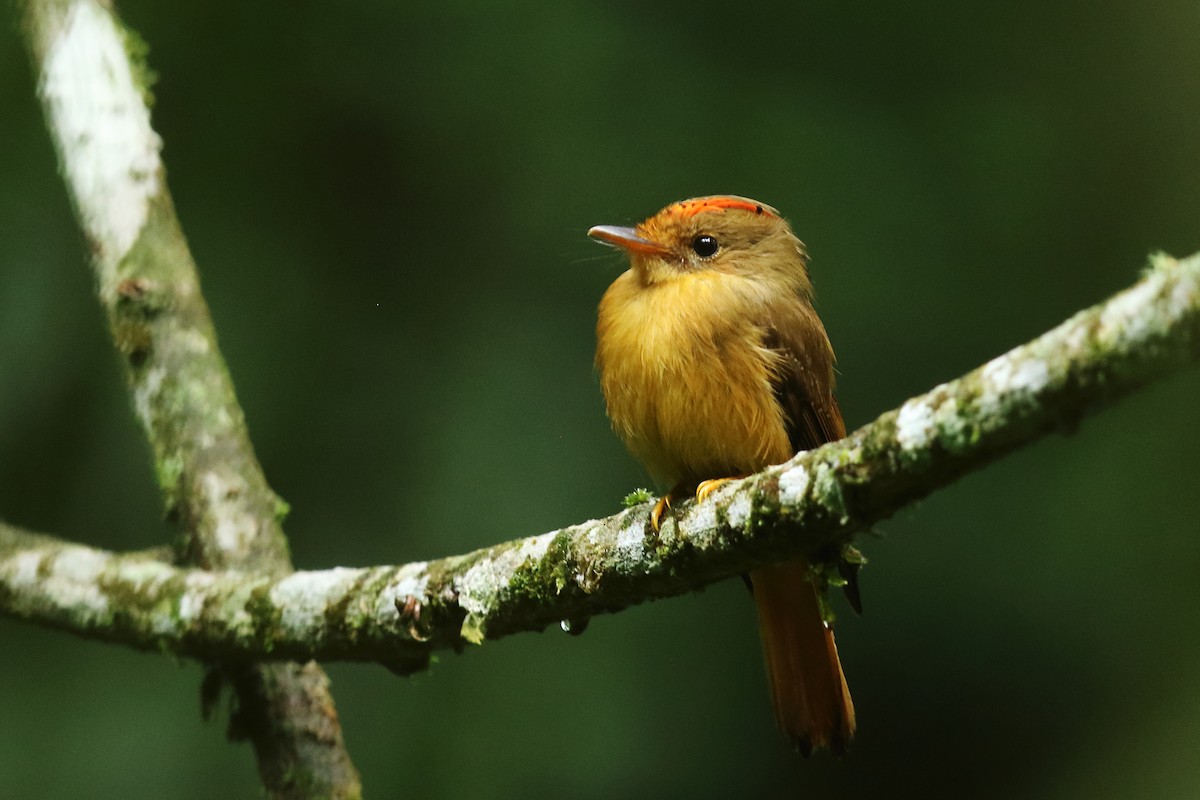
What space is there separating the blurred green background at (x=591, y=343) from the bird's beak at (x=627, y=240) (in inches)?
22.9

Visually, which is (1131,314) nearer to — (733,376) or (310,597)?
(733,376)

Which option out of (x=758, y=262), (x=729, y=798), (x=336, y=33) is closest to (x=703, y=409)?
(x=758, y=262)

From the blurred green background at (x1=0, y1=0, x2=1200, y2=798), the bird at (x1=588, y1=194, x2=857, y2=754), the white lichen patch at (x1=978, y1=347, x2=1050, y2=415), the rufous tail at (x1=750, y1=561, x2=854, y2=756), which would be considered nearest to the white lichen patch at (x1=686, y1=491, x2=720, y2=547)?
the bird at (x1=588, y1=194, x2=857, y2=754)

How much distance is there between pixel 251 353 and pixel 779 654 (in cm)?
207

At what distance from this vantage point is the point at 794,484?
1.70m

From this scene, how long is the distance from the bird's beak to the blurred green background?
58cm

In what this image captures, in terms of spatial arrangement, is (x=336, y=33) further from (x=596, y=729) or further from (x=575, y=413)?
(x=596, y=729)

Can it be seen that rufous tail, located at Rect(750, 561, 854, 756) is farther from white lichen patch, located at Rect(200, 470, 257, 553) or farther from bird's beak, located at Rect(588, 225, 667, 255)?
white lichen patch, located at Rect(200, 470, 257, 553)

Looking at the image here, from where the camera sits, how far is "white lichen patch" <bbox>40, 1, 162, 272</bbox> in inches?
130

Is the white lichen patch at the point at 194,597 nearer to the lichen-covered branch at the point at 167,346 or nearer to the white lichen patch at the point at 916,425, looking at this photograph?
the lichen-covered branch at the point at 167,346

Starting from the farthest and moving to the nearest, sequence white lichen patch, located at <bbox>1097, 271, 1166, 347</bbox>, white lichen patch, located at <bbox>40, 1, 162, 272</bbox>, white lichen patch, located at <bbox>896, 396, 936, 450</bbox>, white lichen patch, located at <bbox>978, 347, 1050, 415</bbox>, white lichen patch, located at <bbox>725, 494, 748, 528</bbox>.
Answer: white lichen patch, located at <bbox>40, 1, 162, 272</bbox> → white lichen patch, located at <bbox>725, 494, 748, 528</bbox> → white lichen patch, located at <bbox>896, 396, 936, 450</bbox> → white lichen patch, located at <bbox>978, 347, 1050, 415</bbox> → white lichen patch, located at <bbox>1097, 271, 1166, 347</bbox>

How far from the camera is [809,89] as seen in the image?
4.31 meters

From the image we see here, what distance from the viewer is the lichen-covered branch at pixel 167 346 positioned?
2834 mm

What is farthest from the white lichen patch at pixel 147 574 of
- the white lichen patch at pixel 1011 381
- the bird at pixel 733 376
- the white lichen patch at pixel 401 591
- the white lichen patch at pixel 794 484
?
the white lichen patch at pixel 1011 381
